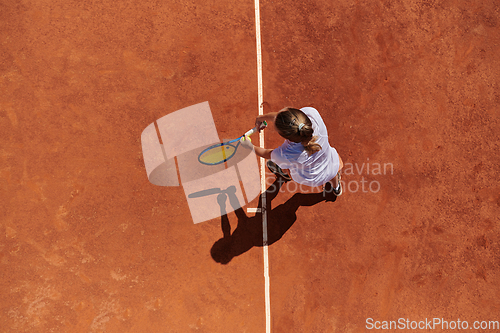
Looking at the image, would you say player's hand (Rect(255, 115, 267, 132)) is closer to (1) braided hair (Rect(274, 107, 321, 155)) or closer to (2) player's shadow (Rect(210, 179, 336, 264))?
(1) braided hair (Rect(274, 107, 321, 155))

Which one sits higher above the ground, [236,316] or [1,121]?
[1,121]

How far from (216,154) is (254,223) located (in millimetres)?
1404

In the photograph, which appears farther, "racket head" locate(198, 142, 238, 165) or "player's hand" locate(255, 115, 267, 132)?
"racket head" locate(198, 142, 238, 165)

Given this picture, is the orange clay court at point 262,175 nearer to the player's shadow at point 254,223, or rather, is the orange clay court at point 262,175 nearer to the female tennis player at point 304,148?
the player's shadow at point 254,223

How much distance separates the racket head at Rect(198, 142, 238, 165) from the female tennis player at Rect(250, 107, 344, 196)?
86 cm

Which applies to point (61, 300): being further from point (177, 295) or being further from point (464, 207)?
point (464, 207)

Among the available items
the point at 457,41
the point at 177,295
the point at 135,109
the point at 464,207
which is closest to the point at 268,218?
the point at 177,295

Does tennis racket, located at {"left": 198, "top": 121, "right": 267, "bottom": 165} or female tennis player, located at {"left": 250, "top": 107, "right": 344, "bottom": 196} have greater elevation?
female tennis player, located at {"left": 250, "top": 107, "right": 344, "bottom": 196}

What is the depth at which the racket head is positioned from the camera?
4.70m

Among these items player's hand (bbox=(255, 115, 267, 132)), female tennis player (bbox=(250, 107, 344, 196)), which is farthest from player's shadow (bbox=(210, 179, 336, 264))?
player's hand (bbox=(255, 115, 267, 132))

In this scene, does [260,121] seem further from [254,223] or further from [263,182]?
[254,223]

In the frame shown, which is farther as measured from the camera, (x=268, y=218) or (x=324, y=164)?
(x=268, y=218)

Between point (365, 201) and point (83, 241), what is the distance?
16.3ft

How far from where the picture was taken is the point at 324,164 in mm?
3584
